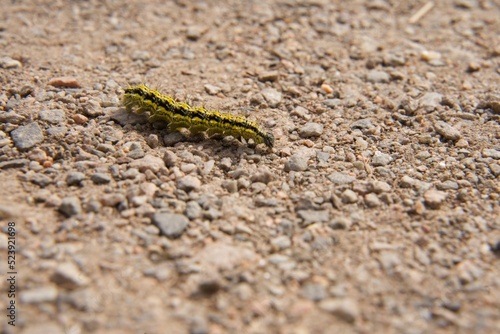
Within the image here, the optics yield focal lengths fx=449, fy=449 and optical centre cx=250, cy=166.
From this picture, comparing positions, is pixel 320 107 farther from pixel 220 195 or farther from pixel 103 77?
pixel 103 77

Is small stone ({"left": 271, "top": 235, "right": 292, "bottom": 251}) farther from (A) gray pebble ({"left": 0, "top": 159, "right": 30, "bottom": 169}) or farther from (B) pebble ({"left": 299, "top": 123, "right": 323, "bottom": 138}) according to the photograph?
(A) gray pebble ({"left": 0, "top": 159, "right": 30, "bottom": 169})

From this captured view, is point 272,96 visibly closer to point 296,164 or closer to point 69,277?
point 296,164

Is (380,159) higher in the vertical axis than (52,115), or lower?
higher

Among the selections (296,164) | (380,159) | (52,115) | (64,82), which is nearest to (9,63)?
(64,82)

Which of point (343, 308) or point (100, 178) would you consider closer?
point (343, 308)

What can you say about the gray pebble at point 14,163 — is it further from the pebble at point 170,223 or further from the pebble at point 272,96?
the pebble at point 272,96

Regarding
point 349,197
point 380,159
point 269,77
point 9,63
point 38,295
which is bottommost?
point 38,295

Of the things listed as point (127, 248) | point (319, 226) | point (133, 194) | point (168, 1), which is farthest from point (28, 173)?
point (168, 1)
